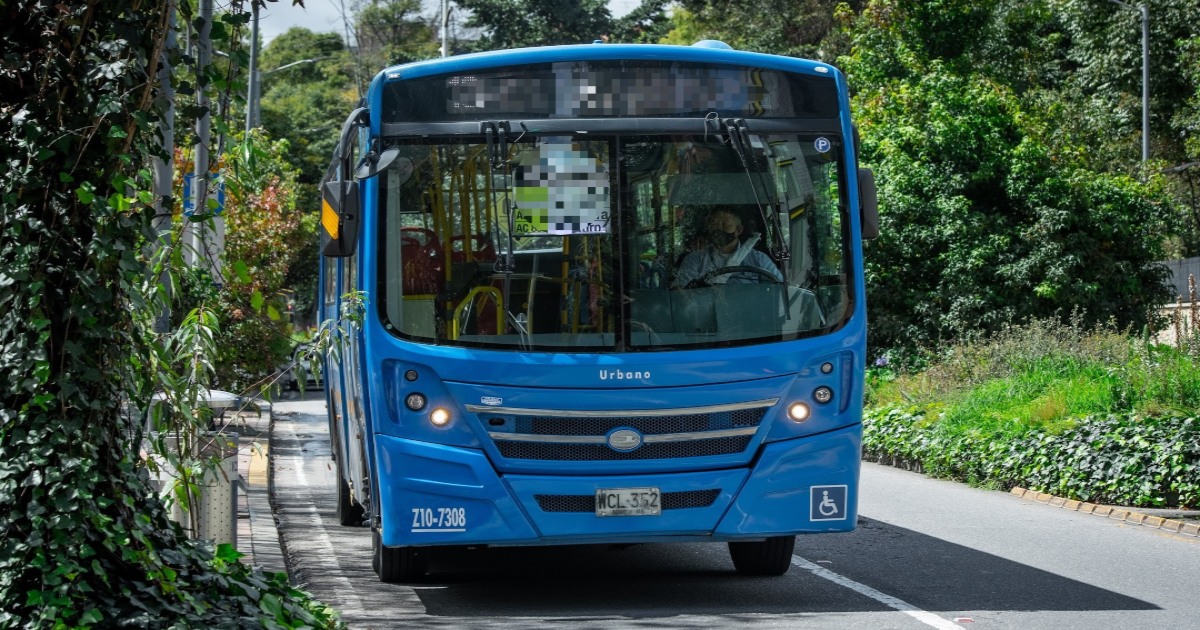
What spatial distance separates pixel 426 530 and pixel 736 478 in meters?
1.71

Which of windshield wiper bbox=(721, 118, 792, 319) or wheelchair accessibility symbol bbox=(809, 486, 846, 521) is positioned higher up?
windshield wiper bbox=(721, 118, 792, 319)

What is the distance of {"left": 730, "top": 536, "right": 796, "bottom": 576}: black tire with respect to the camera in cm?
952

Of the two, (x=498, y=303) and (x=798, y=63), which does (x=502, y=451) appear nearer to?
(x=498, y=303)

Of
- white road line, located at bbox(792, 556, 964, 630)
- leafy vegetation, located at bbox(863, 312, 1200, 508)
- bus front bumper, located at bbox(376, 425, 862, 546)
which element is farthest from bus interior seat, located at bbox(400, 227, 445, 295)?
leafy vegetation, located at bbox(863, 312, 1200, 508)

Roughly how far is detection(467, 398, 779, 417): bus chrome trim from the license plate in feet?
1.33

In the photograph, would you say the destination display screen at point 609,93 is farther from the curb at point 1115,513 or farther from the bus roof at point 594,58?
the curb at point 1115,513

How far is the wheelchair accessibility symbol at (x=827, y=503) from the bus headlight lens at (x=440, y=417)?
2.06 m

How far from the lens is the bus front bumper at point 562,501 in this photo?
814 centimetres

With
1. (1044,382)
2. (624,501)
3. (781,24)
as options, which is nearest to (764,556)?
(624,501)

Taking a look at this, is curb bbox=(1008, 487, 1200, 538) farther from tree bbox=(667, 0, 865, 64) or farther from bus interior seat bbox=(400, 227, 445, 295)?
tree bbox=(667, 0, 865, 64)

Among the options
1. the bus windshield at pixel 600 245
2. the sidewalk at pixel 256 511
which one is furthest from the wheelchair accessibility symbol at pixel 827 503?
the sidewalk at pixel 256 511

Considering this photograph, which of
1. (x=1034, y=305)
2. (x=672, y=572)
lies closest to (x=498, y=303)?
(x=672, y=572)

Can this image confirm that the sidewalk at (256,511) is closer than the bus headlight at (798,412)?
No

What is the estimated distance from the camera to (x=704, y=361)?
27.1 ft
